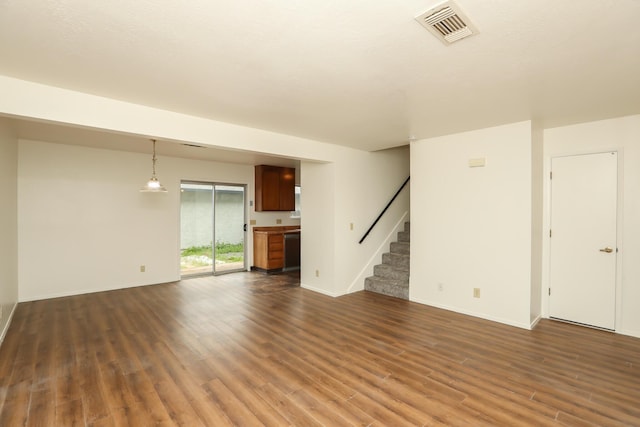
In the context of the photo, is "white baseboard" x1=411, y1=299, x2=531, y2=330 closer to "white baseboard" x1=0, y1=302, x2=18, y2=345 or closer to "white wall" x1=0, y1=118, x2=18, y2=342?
"white baseboard" x1=0, y1=302, x2=18, y2=345

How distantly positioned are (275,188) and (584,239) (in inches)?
228

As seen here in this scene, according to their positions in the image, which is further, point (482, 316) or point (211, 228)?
point (211, 228)

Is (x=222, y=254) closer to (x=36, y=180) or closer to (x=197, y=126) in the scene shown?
(x=36, y=180)

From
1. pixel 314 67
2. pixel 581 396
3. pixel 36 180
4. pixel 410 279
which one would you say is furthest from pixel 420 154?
pixel 36 180

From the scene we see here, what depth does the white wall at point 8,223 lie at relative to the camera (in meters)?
3.56

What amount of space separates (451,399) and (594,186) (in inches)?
128

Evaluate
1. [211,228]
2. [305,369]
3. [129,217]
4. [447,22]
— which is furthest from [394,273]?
[129,217]

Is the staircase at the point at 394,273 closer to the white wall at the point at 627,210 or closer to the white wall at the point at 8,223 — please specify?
the white wall at the point at 627,210

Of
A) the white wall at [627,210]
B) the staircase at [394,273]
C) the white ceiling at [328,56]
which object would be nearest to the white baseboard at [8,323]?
the white ceiling at [328,56]

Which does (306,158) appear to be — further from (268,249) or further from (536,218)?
(536,218)

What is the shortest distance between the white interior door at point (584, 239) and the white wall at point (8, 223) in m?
6.68

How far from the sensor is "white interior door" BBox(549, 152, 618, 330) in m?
3.66

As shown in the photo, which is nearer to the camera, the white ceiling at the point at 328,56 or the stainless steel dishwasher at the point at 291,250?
the white ceiling at the point at 328,56

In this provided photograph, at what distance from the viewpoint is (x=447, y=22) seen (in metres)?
1.76
